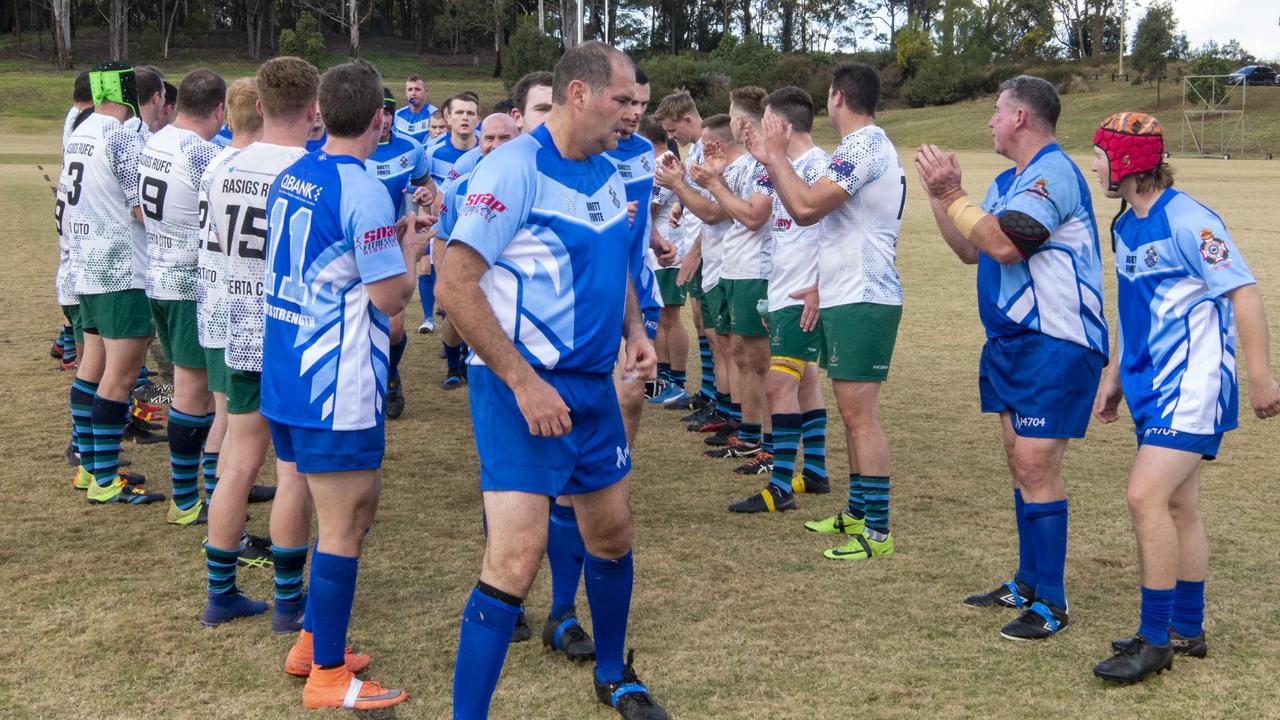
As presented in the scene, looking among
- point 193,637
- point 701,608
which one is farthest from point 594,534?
point 193,637

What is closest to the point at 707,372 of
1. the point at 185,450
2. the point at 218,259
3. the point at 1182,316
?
the point at 185,450

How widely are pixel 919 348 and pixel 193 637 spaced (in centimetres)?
846

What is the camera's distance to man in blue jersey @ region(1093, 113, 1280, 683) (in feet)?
14.5

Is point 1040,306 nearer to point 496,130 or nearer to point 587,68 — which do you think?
point 587,68

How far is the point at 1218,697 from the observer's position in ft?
14.3

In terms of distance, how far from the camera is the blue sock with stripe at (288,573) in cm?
477

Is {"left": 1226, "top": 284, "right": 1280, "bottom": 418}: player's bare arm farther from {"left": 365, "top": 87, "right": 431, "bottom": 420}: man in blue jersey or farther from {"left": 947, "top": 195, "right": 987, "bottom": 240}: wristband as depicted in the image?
{"left": 365, "top": 87, "right": 431, "bottom": 420}: man in blue jersey

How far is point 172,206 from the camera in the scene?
5988 millimetres

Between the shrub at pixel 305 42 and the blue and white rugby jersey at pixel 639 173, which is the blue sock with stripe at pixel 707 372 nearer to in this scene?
the blue and white rugby jersey at pixel 639 173

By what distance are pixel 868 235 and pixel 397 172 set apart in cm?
405

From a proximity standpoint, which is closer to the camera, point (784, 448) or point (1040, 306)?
point (1040, 306)

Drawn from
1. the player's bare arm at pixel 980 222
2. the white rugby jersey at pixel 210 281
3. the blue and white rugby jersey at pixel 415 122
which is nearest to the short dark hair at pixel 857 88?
the player's bare arm at pixel 980 222

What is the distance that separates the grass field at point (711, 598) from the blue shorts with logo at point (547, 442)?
100 centimetres

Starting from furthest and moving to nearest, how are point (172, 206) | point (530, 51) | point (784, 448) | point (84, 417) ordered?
point (530, 51), point (84, 417), point (784, 448), point (172, 206)
